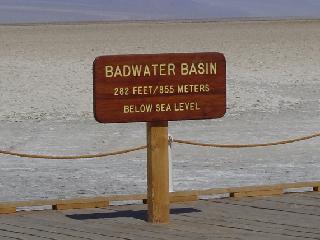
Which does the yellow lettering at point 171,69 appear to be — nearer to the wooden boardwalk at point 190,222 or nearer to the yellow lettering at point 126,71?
the yellow lettering at point 126,71

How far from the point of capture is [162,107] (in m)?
7.77

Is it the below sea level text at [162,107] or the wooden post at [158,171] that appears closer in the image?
the below sea level text at [162,107]

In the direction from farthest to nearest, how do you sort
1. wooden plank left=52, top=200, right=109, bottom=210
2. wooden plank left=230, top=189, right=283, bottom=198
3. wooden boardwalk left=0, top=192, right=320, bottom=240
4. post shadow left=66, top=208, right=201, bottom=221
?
wooden plank left=230, top=189, right=283, bottom=198
wooden plank left=52, top=200, right=109, bottom=210
post shadow left=66, top=208, right=201, bottom=221
wooden boardwalk left=0, top=192, right=320, bottom=240

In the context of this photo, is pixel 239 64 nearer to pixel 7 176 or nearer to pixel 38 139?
pixel 38 139

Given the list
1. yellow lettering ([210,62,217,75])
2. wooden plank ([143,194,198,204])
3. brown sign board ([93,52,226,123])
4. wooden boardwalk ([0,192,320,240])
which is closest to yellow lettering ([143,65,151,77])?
brown sign board ([93,52,226,123])

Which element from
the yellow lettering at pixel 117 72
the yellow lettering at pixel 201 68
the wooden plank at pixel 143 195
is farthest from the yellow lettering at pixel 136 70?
the wooden plank at pixel 143 195

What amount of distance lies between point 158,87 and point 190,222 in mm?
1157

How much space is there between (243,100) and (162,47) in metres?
27.6

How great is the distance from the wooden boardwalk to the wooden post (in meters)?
0.13

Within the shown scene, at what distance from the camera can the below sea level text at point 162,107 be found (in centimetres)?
768

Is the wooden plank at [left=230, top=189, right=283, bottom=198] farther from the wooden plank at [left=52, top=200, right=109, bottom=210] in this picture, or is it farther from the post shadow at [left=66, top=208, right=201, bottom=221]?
the wooden plank at [left=52, top=200, right=109, bottom=210]

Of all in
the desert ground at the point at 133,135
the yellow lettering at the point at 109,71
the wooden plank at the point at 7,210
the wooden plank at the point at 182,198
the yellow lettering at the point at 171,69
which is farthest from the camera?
the desert ground at the point at 133,135

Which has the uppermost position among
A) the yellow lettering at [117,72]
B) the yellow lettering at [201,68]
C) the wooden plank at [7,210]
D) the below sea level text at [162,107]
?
the yellow lettering at [201,68]

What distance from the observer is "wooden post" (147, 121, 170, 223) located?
7836 millimetres
